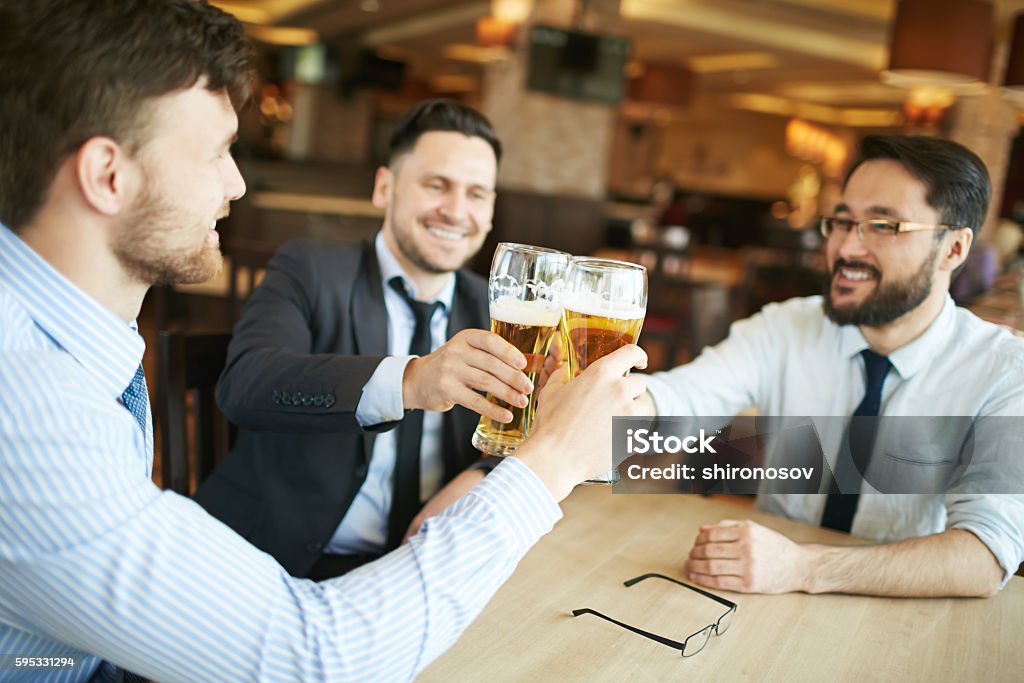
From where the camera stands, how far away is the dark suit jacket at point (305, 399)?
1.41m

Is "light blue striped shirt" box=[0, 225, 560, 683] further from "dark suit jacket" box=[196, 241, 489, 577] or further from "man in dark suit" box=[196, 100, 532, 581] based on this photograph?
"dark suit jacket" box=[196, 241, 489, 577]

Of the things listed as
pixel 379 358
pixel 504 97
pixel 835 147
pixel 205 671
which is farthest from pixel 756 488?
pixel 835 147

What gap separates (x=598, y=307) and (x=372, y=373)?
440mm

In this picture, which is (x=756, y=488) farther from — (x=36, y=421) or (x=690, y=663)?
(x=36, y=421)

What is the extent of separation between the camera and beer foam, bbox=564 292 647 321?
110 cm

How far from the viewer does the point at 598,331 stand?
112 centimetres

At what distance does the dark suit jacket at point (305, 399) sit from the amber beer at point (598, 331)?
38 cm

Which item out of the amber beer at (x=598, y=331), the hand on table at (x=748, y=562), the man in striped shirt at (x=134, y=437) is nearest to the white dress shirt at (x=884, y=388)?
the hand on table at (x=748, y=562)

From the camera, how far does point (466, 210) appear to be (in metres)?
1.97

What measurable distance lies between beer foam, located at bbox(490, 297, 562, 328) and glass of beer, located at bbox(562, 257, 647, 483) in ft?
0.07

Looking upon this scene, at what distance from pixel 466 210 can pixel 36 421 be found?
1.32m

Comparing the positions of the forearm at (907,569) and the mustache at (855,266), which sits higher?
the mustache at (855,266)

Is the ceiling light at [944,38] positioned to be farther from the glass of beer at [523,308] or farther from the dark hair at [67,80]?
the dark hair at [67,80]

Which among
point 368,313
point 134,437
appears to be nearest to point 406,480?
point 368,313
